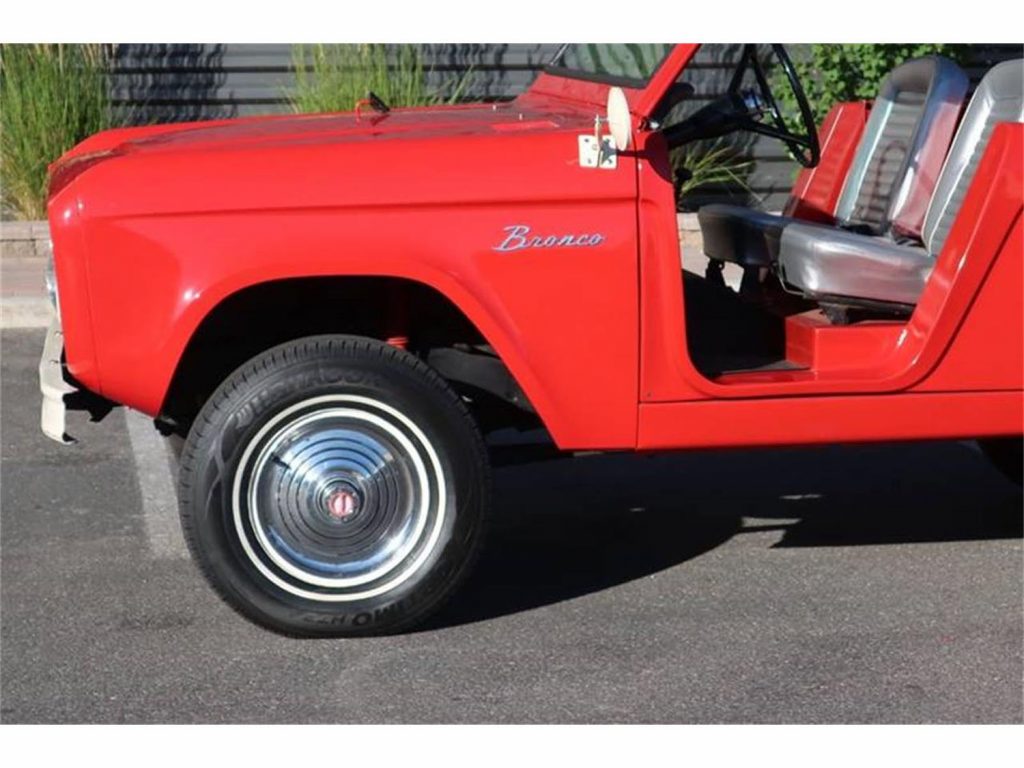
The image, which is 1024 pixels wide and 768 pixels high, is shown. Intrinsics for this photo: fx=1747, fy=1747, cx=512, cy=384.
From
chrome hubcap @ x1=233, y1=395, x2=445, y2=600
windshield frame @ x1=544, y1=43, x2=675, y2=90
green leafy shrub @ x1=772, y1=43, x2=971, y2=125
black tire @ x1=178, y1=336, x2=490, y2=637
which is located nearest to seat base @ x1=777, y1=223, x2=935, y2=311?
windshield frame @ x1=544, y1=43, x2=675, y2=90

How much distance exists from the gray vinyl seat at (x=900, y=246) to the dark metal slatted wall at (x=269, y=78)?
21.2 ft

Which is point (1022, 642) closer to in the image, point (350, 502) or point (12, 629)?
point (350, 502)

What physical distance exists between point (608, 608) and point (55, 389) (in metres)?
1.61

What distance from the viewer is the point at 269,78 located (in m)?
11.9

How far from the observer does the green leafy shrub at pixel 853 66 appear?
10742 millimetres

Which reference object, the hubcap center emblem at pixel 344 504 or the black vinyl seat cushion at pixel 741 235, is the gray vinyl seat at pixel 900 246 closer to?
the black vinyl seat cushion at pixel 741 235

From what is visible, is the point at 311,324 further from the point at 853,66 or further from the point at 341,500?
the point at 853,66

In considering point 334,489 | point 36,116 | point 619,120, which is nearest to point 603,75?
point 619,120

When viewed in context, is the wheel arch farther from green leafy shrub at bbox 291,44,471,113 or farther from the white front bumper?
green leafy shrub at bbox 291,44,471,113

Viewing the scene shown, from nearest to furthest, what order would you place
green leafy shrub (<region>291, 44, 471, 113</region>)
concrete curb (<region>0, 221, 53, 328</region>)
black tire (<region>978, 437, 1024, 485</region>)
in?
black tire (<region>978, 437, 1024, 485</region>) < concrete curb (<region>0, 221, 53, 328</region>) < green leafy shrub (<region>291, 44, 471, 113</region>)

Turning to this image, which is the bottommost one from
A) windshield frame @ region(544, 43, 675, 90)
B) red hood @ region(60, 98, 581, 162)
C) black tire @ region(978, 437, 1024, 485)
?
black tire @ region(978, 437, 1024, 485)

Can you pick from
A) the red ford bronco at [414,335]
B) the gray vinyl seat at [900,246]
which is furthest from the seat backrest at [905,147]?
the red ford bronco at [414,335]

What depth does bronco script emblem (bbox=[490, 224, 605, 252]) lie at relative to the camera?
446 cm

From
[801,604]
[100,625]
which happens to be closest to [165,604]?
[100,625]
